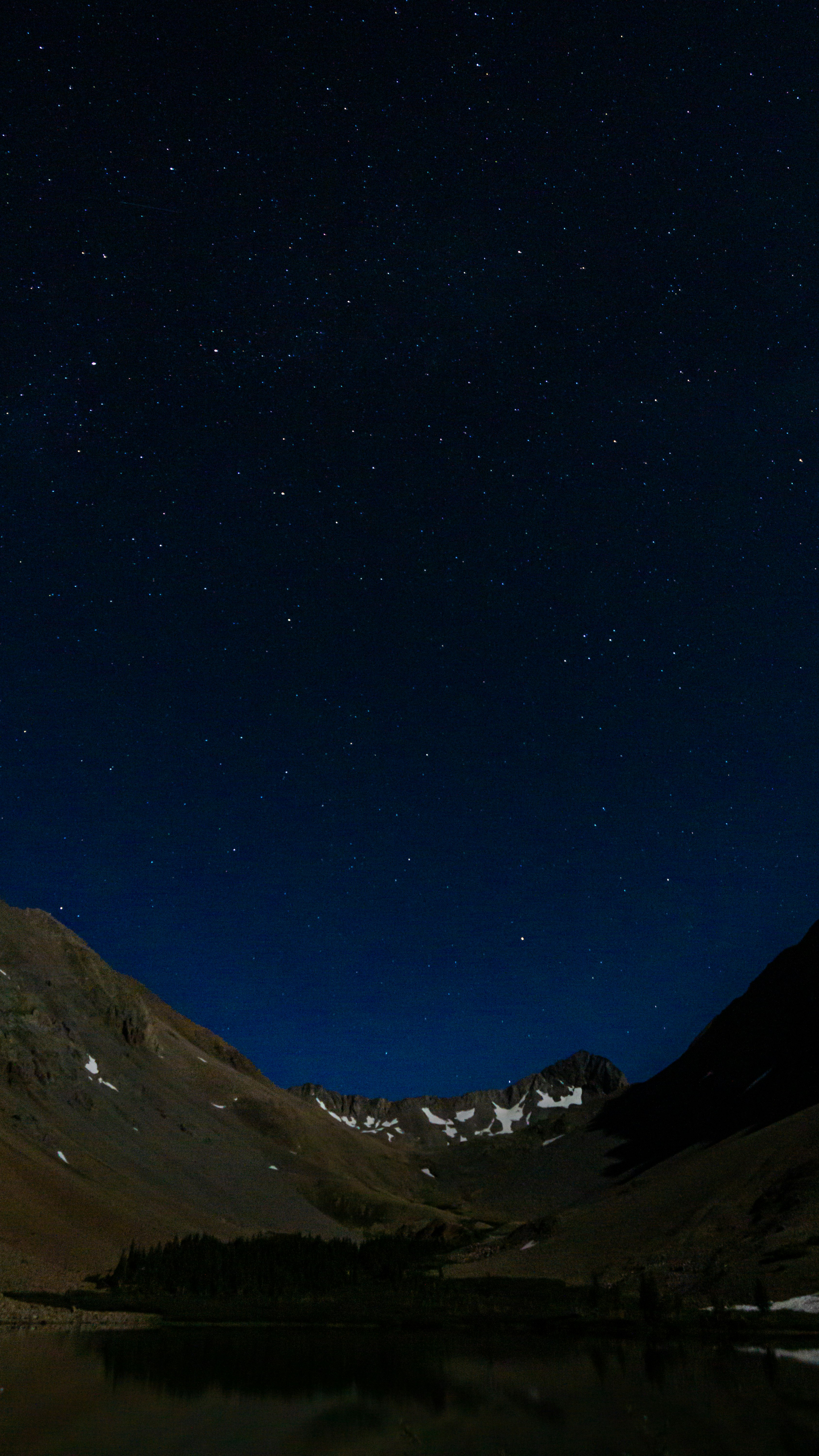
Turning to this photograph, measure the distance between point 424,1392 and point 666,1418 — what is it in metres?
11.9

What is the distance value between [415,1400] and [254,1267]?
9199 cm

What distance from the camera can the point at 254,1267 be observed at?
367 feet

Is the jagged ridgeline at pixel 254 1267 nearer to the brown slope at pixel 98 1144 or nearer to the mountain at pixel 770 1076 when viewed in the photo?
the brown slope at pixel 98 1144

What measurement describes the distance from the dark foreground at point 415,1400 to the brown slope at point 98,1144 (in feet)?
178

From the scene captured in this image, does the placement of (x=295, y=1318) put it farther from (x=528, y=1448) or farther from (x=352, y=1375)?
(x=528, y=1448)

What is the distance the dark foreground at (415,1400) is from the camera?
24.0 metres

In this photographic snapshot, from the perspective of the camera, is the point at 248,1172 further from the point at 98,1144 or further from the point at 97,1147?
the point at 97,1147

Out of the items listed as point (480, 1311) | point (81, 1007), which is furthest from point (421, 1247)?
point (480, 1311)

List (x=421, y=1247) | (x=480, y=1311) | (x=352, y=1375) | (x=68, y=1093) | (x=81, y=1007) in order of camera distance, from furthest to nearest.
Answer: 1. (x=81, y=1007)
2. (x=421, y=1247)
3. (x=68, y=1093)
4. (x=480, y=1311)
5. (x=352, y=1375)

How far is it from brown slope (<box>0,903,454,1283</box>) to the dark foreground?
5437 centimetres

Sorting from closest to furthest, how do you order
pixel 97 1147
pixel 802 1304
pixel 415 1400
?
pixel 415 1400
pixel 802 1304
pixel 97 1147

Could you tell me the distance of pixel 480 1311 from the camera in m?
79.0

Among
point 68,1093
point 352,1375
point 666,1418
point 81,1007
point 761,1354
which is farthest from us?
point 81,1007

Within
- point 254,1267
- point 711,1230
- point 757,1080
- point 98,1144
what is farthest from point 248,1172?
point 711,1230
